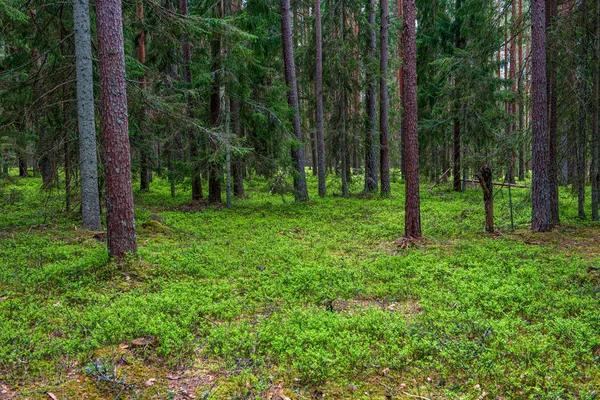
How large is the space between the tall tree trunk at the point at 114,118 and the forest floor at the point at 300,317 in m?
0.90

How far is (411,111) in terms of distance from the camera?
939 centimetres

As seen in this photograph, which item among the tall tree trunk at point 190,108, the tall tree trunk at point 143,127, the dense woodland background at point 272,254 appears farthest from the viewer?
the tall tree trunk at point 190,108

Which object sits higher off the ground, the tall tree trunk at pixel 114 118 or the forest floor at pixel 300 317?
the tall tree trunk at pixel 114 118

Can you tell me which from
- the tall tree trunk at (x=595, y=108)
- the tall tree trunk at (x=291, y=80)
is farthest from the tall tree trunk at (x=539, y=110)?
the tall tree trunk at (x=291, y=80)

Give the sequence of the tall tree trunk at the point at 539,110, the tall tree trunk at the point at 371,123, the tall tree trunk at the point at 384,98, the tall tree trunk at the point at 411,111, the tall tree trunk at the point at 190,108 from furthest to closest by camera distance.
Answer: the tall tree trunk at the point at 371,123, the tall tree trunk at the point at 384,98, the tall tree trunk at the point at 190,108, the tall tree trunk at the point at 539,110, the tall tree trunk at the point at 411,111

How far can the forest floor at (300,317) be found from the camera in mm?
3850

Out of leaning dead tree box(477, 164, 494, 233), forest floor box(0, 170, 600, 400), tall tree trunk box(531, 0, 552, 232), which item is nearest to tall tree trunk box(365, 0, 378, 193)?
leaning dead tree box(477, 164, 494, 233)

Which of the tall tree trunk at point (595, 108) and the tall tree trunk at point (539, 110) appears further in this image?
the tall tree trunk at point (595, 108)

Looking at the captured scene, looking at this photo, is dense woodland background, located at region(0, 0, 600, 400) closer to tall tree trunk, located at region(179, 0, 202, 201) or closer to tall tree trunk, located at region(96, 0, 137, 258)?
tall tree trunk, located at region(96, 0, 137, 258)

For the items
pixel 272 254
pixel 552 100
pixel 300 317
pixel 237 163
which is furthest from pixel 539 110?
pixel 237 163

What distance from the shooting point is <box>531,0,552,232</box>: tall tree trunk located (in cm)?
952

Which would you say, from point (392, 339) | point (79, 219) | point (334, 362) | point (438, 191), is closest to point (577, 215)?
point (438, 191)

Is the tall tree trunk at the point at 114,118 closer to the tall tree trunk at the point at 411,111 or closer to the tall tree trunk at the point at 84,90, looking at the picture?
the tall tree trunk at the point at 84,90

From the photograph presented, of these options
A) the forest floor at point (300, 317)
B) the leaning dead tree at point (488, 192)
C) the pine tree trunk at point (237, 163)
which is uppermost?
the pine tree trunk at point (237, 163)
